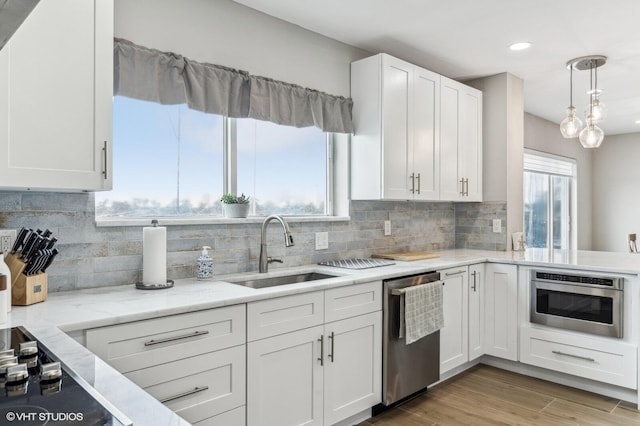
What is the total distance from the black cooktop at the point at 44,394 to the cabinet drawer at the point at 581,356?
10.6ft

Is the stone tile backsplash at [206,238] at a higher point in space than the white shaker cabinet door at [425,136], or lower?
lower

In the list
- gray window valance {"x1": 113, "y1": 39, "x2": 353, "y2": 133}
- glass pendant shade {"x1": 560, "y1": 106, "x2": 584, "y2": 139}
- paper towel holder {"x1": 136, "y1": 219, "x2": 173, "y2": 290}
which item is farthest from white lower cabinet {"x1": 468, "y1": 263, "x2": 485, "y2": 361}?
paper towel holder {"x1": 136, "y1": 219, "x2": 173, "y2": 290}

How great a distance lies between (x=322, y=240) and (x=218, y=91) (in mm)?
1241

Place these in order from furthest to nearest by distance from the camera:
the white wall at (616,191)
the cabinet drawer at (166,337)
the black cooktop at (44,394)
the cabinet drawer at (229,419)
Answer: the white wall at (616,191) < the cabinet drawer at (229,419) < the cabinet drawer at (166,337) < the black cooktop at (44,394)

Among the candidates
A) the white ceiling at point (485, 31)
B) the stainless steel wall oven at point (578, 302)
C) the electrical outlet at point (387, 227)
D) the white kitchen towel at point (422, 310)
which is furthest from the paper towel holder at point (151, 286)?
the stainless steel wall oven at point (578, 302)

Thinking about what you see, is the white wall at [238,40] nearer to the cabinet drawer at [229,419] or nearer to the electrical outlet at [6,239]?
the electrical outlet at [6,239]

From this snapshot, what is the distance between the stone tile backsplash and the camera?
1.98m

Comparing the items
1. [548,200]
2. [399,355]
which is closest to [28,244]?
[399,355]

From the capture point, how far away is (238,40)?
268 cm

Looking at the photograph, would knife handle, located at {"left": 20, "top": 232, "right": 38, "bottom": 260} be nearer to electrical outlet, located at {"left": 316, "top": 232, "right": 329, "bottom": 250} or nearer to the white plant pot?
the white plant pot

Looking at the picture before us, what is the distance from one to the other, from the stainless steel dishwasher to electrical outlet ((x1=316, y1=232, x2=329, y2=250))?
2.08 feet

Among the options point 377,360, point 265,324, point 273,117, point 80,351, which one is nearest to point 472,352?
point 377,360

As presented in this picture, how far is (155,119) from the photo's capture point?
95.2 inches

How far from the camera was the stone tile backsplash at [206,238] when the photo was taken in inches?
77.9
